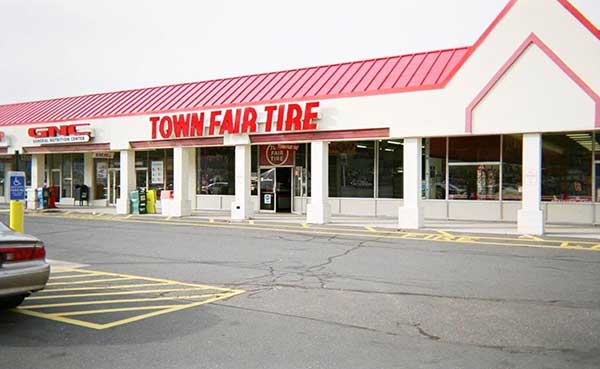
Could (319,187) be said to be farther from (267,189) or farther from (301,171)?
(267,189)

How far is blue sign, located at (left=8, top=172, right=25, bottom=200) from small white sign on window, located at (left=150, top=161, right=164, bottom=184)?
16539 millimetres

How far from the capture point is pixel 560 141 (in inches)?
765

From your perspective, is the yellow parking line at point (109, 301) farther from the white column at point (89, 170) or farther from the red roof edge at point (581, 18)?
the white column at point (89, 170)

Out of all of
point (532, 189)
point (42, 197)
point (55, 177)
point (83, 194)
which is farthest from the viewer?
point (55, 177)

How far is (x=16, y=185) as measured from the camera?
1235cm

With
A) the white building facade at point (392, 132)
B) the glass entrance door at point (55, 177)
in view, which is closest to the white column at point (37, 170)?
the white building facade at point (392, 132)

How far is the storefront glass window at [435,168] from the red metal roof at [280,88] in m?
3.69

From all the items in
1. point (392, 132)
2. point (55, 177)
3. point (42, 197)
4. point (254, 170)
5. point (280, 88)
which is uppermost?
point (280, 88)

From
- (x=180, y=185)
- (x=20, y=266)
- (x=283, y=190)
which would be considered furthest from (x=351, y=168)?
(x=20, y=266)

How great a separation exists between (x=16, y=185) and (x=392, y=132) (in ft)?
38.5

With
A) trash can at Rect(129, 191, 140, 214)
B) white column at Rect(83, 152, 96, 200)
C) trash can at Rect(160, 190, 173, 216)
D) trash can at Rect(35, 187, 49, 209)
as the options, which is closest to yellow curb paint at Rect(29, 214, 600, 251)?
Result: trash can at Rect(160, 190, 173, 216)

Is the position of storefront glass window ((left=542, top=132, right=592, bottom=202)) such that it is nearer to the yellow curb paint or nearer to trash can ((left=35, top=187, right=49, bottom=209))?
the yellow curb paint

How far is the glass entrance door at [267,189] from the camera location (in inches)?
1003

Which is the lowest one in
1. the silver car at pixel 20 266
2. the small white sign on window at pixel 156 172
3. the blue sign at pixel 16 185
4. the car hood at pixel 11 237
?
the silver car at pixel 20 266
